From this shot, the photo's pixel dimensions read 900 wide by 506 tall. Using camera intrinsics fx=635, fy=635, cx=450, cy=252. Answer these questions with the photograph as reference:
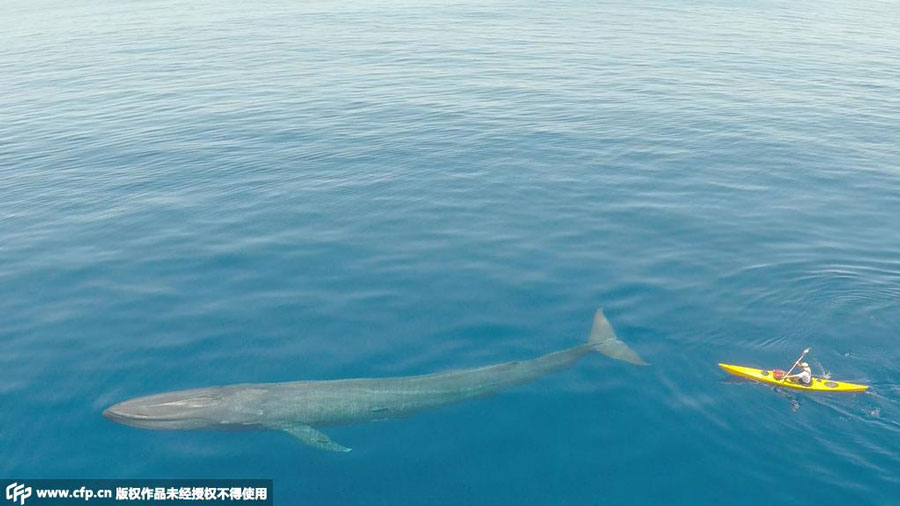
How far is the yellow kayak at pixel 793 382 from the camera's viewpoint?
22.9m

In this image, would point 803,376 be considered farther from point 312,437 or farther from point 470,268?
point 312,437

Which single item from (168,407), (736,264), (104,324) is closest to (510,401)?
(168,407)

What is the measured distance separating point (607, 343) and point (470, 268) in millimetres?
8821

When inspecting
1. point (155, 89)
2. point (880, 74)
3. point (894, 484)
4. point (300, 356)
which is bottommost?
point (894, 484)

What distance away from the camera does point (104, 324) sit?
27766 mm

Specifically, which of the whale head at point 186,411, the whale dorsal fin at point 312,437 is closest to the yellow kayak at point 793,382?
the whale dorsal fin at point 312,437

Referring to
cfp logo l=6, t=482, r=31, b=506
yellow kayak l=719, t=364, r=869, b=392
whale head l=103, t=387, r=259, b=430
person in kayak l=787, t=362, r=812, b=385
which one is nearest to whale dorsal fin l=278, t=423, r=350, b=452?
whale head l=103, t=387, r=259, b=430

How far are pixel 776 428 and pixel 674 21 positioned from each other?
9717cm

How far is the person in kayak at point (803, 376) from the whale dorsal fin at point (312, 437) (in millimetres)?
16224

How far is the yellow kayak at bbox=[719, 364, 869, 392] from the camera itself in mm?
22875

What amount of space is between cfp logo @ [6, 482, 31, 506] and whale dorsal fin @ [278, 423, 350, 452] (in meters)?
7.79

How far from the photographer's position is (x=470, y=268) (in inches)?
1264

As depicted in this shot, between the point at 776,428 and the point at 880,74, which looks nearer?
the point at 776,428

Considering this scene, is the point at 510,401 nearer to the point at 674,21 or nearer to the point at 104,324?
the point at 104,324
